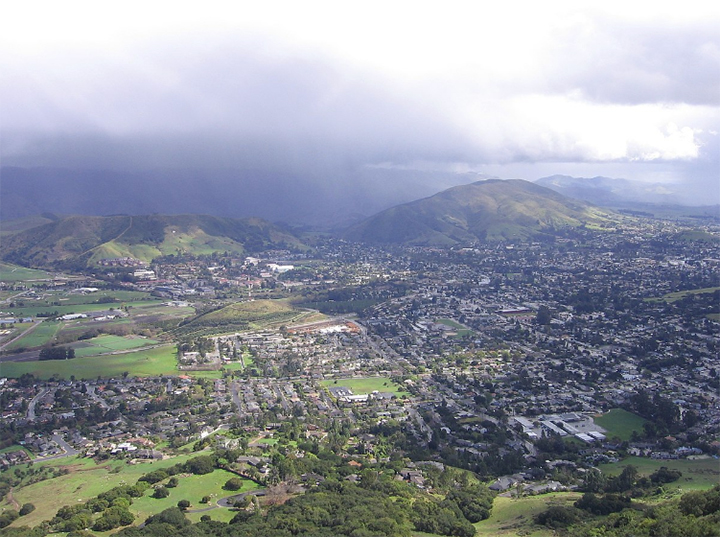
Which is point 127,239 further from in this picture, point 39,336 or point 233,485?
point 233,485

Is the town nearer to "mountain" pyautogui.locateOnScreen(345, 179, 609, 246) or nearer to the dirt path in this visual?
the dirt path

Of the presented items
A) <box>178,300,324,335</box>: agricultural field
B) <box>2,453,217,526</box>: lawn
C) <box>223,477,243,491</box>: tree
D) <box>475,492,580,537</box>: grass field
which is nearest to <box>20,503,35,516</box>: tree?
<box>2,453,217,526</box>: lawn

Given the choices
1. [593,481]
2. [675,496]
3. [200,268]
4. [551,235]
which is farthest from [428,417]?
[551,235]

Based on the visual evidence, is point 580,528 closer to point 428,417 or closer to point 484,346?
point 428,417

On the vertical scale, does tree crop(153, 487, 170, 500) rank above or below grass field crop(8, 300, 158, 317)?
above

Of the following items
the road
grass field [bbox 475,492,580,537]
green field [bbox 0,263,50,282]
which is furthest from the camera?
green field [bbox 0,263,50,282]

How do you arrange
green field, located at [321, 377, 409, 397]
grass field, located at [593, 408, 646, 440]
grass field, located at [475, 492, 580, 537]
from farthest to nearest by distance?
green field, located at [321, 377, 409, 397]
grass field, located at [593, 408, 646, 440]
grass field, located at [475, 492, 580, 537]

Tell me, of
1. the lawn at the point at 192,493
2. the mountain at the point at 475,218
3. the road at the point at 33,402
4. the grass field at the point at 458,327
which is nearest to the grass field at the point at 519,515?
the lawn at the point at 192,493

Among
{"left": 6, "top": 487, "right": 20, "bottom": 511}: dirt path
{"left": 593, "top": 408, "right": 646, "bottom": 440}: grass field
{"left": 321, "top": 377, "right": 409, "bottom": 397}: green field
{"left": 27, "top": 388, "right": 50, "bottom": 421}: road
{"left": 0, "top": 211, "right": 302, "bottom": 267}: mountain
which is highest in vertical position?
{"left": 0, "top": 211, "right": 302, "bottom": 267}: mountain
